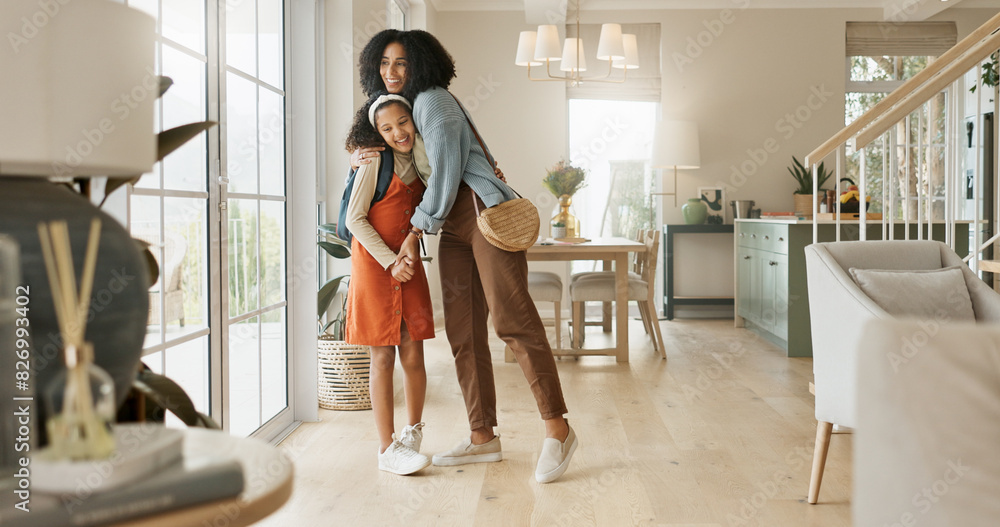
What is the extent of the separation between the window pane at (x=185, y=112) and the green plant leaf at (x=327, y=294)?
1004 mm

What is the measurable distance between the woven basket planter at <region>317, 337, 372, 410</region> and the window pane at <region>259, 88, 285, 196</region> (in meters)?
0.72

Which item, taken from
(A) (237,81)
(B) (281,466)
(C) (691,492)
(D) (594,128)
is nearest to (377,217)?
(A) (237,81)

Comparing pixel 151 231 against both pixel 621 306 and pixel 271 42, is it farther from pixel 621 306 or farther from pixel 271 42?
pixel 621 306

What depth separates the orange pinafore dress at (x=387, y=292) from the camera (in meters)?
2.32

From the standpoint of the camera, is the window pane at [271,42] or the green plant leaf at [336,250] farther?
the green plant leaf at [336,250]

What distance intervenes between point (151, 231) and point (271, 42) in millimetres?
1193

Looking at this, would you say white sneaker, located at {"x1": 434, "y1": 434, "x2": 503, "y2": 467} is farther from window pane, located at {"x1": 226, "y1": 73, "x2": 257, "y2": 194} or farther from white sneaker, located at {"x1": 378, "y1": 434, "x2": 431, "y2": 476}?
window pane, located at {"x1": 226, "y1": 73, "x2": 257, "y2": 194}

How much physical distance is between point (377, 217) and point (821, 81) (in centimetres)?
532

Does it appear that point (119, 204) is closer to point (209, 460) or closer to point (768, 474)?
point (209, 460)

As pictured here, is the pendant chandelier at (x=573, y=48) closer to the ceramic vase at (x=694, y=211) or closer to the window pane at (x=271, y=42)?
the window pane at (x=271, y=42)

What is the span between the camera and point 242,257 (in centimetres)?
260

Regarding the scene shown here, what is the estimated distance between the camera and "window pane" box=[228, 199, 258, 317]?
8.21ft

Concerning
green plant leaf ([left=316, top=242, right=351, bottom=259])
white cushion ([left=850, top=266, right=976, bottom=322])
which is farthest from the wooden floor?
green plant leaf ([left=316, top=242, right=351, bottom=259])

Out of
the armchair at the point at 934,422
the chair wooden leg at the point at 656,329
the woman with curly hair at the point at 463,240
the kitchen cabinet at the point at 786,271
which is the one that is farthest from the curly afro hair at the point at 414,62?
the kitchen cabinet at the point at 786,271
